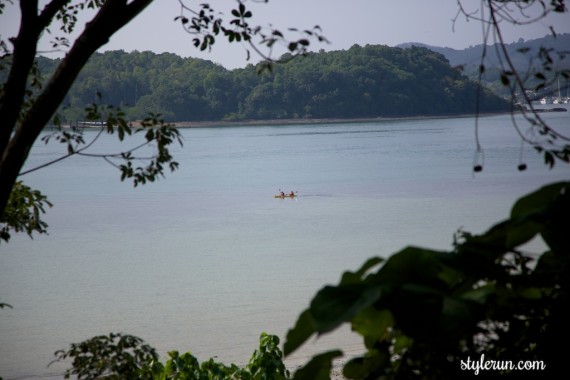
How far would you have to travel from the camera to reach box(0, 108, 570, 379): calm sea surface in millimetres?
10602

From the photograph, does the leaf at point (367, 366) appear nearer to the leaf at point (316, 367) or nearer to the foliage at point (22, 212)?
the leaf at point (316, 367)

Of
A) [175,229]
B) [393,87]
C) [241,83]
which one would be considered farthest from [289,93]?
[175,229]

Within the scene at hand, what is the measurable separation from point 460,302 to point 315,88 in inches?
2682

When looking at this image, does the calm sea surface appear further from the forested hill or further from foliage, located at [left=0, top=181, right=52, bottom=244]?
the forested hill

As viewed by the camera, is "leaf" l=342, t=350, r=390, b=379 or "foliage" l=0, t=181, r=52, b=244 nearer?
"leaf" l=342, t=350, r=390, b=379

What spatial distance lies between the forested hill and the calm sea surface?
24078mm

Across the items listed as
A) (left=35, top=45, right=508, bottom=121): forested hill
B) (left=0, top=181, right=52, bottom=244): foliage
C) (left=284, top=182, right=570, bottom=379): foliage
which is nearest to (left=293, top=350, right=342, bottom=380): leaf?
(left=284, top=182, right=570, bottom=379): foliage

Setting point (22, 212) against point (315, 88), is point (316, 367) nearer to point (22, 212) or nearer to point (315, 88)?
point (22, 212)

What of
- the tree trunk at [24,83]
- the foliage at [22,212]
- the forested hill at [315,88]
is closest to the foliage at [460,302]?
the tree trunk at [24,83]

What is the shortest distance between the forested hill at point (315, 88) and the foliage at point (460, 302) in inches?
2374

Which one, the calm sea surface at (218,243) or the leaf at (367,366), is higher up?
the leaf at (367,366)

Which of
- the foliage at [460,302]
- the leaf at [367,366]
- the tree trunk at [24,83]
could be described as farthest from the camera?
the tree trunk at [24,83]

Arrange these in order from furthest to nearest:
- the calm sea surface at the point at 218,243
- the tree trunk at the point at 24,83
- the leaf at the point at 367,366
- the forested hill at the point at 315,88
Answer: the forested hill at the point at 315,88
the calm sea surface at the point at 218,243
the tree trunk at the point at 24,83
the leaf at the point at 367,366

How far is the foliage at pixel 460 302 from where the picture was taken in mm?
813
